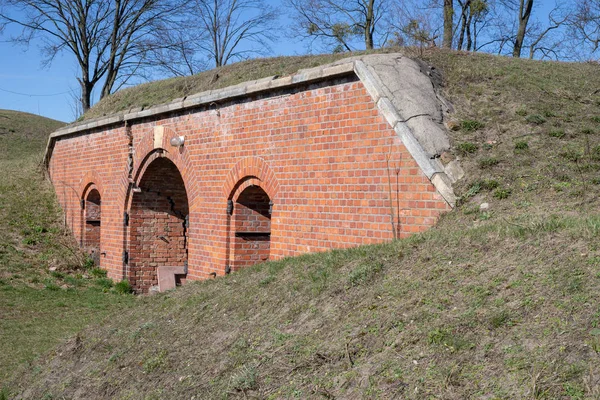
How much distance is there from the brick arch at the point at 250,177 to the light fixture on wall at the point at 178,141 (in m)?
1.66

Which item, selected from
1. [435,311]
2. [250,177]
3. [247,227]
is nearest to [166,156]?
[247,227]

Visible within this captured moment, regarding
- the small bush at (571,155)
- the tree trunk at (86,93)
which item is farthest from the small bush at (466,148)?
the tree trunk at (86,93)

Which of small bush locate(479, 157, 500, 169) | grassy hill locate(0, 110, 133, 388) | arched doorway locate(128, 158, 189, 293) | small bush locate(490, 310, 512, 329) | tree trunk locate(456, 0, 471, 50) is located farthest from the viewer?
tree trunk locate(456, 0, 471, 50)

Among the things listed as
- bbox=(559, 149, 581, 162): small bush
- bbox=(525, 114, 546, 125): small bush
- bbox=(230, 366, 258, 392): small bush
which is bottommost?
bbox=(230, 366, 258, 392): small bush

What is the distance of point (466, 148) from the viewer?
292 inches

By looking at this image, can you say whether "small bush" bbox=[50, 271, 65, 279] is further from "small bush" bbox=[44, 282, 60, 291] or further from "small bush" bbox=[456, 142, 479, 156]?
"small bush" bbox=[456, 142, 479, 156]

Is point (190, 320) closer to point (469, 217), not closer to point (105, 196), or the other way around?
point (469, 217)

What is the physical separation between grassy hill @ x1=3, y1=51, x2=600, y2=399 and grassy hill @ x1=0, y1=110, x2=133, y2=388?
5.40ft

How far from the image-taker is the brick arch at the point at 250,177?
9.18 metres

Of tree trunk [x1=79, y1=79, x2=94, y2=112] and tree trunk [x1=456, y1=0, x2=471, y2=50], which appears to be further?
tree trunk [x1=79, y1=79, x2=94, y2=112]

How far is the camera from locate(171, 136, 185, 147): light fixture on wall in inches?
446

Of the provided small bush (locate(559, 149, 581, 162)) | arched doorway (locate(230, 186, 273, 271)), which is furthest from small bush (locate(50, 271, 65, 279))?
small bush (locate(559, 149, 581, 162))

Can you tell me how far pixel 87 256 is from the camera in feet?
49.0

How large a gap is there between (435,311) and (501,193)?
2890 millimetres
